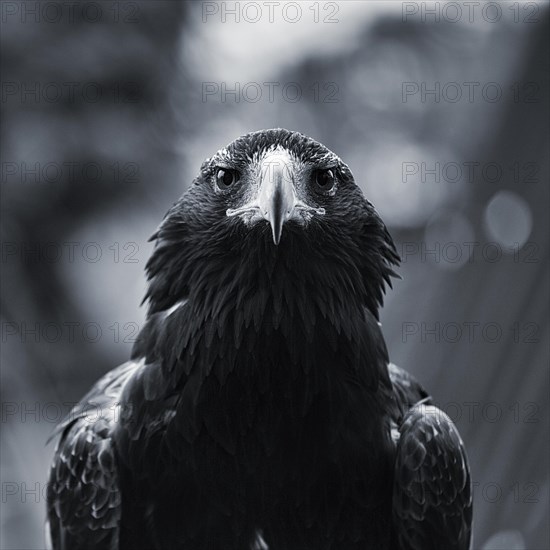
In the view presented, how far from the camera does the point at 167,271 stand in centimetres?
280

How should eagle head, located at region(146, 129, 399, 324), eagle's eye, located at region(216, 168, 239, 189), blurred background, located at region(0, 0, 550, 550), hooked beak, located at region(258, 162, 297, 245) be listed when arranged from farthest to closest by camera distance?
blurred background, located at region(0, 0, 550, 550), eagle's eye, located at region(216, 168, 239, 189), eagle head, located at region(146, 129, 399, 324), hooked beak, located at region(258, 162, 297, 245)

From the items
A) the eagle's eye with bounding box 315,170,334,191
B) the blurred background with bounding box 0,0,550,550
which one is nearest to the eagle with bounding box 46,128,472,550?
the eagle's eye with bounding box 315,170,334,191

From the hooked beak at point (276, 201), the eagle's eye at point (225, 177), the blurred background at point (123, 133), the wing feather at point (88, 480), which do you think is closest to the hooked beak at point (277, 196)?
the hooked beak at point (276, 201)

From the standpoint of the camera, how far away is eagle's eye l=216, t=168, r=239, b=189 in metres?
2.67

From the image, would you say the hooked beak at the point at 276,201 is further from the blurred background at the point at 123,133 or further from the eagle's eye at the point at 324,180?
the blurred background at the point at 123,133

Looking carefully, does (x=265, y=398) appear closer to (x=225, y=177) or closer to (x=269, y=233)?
(x=269, y=233)

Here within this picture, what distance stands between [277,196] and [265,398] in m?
0.72

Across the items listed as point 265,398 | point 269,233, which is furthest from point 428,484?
point 269,233

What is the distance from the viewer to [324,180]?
2691 millimetres

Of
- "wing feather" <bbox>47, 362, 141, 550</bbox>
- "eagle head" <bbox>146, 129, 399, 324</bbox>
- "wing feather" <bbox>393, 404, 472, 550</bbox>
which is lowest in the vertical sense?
"wing feather" <bbox>47, 362, 141, 550</bbox>

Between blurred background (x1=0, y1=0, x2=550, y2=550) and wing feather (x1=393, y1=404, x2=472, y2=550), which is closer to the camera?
wing feather (x1=393, y1=404, x2=472, y2=550)

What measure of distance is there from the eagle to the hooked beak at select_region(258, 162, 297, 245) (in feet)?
0.07

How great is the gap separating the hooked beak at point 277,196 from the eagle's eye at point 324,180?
253 mm

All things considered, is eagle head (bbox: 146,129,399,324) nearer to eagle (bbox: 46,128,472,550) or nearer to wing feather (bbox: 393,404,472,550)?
eagle (bbox: 46,128,472,550)
